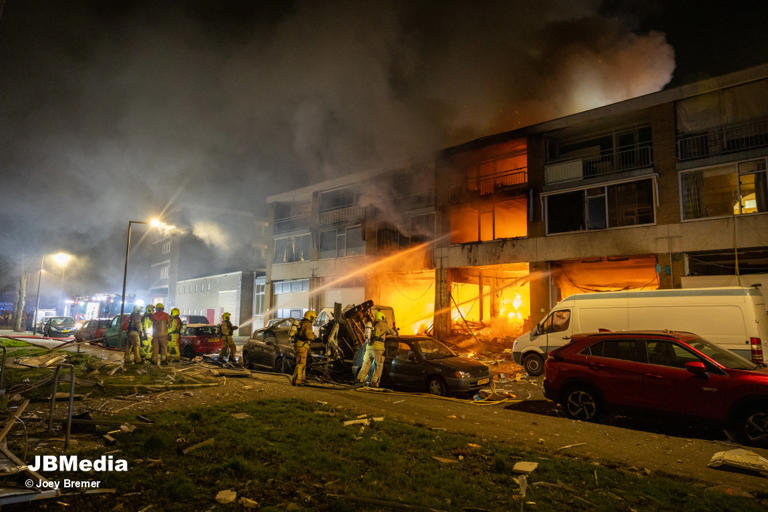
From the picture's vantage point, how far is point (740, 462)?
4.89 m

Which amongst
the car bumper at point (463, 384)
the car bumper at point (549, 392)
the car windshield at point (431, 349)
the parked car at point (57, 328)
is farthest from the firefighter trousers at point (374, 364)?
the parked car at point (57, 328)

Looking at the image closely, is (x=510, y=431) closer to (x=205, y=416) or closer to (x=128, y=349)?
(x=205, y=416)

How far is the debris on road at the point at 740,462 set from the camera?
4.79 metres

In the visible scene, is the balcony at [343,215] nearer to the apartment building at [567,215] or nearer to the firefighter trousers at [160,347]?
the apartment building at [567,215]

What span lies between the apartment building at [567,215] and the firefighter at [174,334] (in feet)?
40.3

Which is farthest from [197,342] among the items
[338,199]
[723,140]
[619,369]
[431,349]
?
[723,140]

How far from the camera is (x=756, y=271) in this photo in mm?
15031

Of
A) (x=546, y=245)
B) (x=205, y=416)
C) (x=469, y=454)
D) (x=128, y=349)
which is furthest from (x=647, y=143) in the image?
(x=128, y=349)

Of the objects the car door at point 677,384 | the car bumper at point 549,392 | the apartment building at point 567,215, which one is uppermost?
the apartment building at point 567,215

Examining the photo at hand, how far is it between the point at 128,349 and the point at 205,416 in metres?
8.39

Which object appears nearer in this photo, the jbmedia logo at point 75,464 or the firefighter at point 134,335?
the jbmedia logo at point 75,464

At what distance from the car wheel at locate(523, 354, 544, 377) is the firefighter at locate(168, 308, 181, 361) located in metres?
10.9

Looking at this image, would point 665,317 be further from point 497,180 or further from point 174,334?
point 174,334

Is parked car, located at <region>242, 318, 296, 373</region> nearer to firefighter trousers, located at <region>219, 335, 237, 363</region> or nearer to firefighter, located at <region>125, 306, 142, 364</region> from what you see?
firefighter trousers, located at <region>219, 335, 237, 363</region>
